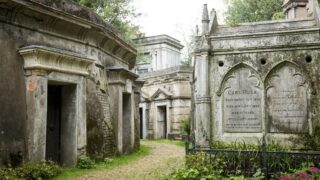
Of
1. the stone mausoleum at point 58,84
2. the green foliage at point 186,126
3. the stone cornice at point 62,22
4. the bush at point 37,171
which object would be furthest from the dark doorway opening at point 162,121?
the bush at point 37,171

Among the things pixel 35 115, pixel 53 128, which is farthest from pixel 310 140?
pixel 53 128

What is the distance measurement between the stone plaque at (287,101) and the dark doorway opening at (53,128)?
556 cm

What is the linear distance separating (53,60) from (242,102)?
4496 mm

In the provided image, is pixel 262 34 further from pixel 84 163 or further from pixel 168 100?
pixel 168 100

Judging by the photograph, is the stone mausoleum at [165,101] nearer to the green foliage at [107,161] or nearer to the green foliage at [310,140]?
the green foliage at [107,161]

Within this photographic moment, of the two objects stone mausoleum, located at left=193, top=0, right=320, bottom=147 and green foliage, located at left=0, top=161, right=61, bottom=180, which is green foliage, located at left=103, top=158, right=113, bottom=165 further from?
stone mausoleum, located at left=193, top=0, right=320, bottom=147

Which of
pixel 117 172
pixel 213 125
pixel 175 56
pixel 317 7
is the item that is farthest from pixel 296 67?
pixel 175 56

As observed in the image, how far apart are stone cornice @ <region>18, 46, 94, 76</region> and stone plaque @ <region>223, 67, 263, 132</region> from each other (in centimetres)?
386

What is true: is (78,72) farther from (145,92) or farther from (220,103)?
(145,92)

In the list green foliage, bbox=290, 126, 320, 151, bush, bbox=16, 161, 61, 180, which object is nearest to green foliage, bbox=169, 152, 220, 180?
green foliage, bbox=290, 126, 320, 151

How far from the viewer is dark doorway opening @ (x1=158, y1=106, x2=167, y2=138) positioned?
22.2 metres

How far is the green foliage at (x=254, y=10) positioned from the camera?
77.2 ft

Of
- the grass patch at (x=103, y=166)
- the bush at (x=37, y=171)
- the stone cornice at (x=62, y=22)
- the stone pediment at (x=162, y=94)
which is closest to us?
the bush at (x=37, y=171)

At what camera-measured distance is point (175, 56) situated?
29469mm
